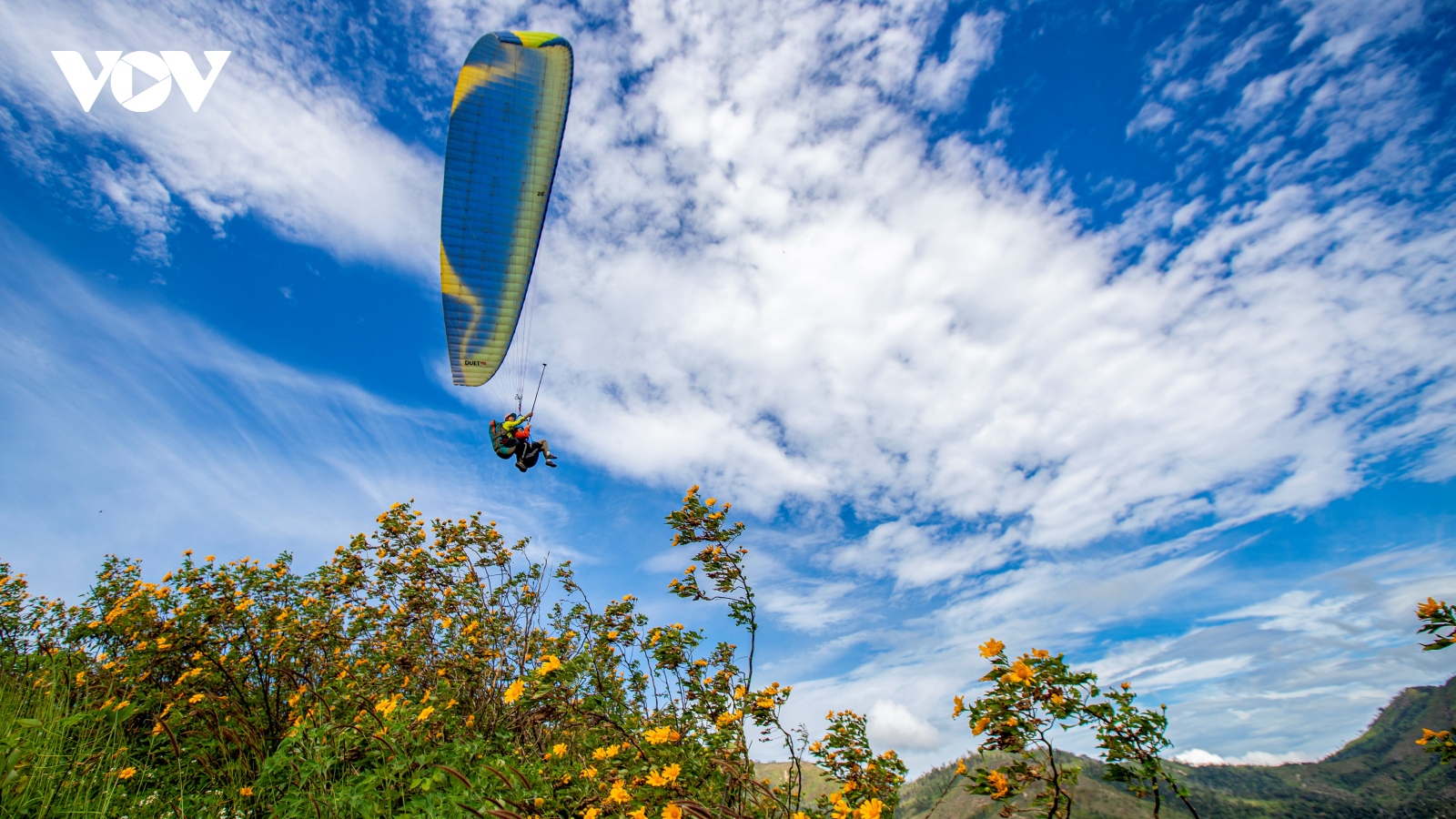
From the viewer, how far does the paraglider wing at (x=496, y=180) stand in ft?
→ 36.3

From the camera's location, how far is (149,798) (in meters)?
4.43

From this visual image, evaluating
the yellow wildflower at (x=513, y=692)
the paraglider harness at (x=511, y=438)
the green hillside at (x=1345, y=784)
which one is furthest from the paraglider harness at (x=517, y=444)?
the green hillside at (x=1345, y=784)

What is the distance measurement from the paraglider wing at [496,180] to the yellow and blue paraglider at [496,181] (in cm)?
2

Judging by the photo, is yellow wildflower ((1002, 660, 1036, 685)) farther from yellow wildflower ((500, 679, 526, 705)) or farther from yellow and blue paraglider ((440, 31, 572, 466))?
yellow and blue paraglider ((440, 31, 572, 466))

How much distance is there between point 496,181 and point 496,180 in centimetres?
2

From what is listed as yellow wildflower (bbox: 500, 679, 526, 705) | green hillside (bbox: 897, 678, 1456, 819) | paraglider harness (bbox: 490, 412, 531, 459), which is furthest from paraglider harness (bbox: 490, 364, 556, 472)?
green hillside (bbox: 897, 678, 1456, 819)

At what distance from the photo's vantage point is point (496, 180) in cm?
1120

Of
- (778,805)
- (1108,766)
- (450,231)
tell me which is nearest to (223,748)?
(778,805)

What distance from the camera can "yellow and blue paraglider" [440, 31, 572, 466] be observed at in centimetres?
1108

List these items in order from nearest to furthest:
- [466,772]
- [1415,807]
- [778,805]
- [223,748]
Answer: [778,805], [466,772], [223,748], [1415,807]

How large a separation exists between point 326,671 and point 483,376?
6.11 metres

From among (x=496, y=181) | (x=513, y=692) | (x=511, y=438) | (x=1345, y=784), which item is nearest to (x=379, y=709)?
(x=513, y=692)

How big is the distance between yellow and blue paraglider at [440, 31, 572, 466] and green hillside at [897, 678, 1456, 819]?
9016 centimetres

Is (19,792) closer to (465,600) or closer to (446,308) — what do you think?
(465,600)
